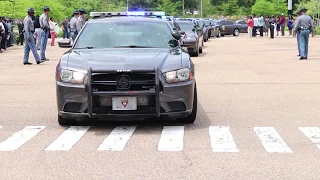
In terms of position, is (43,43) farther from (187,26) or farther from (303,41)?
(303,41)

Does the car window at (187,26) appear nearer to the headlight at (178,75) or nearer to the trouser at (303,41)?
the trouser at (303,41)

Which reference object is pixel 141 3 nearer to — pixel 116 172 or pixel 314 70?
pixel 314 70

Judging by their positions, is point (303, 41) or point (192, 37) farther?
point (192, 37)

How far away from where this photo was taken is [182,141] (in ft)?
23.8

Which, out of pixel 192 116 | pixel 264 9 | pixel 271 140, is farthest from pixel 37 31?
pixel 264 9

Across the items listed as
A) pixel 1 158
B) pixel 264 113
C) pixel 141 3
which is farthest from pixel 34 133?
pixel 141 3

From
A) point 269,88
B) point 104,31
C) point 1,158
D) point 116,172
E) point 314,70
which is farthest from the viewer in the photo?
point 314,70

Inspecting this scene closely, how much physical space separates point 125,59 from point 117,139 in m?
1.18

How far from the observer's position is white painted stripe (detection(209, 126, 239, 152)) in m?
6.83

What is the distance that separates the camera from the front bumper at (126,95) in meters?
7.58

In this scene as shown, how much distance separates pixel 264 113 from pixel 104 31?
2.97 m

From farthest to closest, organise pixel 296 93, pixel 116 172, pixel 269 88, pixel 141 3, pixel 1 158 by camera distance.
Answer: pixel 141 3
pixel 269 88
pixel 296 93
pixel 1 158
pixel 116 172

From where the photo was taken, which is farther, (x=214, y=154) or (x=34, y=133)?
(x=34, y=133)

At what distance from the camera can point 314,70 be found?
16.5m
